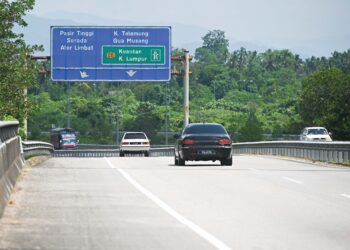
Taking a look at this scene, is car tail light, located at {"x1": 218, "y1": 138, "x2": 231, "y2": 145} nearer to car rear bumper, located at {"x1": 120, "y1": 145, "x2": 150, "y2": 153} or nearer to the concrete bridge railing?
the concrete bridge railing

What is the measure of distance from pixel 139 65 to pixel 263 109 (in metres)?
135

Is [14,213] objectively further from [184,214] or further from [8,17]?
[8,17]

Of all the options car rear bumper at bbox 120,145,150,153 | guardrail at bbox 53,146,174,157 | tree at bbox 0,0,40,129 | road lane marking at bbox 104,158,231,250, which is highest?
tree at bbox 0,0,40,129

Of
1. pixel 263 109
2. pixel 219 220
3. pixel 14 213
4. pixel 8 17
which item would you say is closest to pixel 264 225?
pixel 219 220

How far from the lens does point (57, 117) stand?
18188 centimetres

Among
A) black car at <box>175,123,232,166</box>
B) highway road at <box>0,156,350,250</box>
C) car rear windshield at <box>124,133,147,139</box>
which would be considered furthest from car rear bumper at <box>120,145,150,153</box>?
highway road at <box>0,156,350,250</box>

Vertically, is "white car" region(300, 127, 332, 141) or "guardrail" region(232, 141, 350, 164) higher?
"white car" region(300, 127, 332, 141)

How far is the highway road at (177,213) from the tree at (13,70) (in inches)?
816

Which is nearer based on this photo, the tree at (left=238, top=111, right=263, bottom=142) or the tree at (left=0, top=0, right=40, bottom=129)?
the tree at (left=0, top=0, right=40, bottom=129)

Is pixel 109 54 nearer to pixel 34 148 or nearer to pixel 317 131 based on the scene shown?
pixel 317 131

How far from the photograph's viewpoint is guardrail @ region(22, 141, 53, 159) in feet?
129

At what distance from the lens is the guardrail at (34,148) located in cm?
3937

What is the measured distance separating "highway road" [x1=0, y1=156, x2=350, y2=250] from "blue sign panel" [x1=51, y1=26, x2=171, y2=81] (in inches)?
1546

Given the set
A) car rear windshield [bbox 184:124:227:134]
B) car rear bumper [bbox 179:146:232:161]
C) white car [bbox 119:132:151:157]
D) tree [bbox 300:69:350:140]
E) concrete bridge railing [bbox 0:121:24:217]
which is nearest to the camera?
concrete bridge railing [bbox 0:121:24:217]
